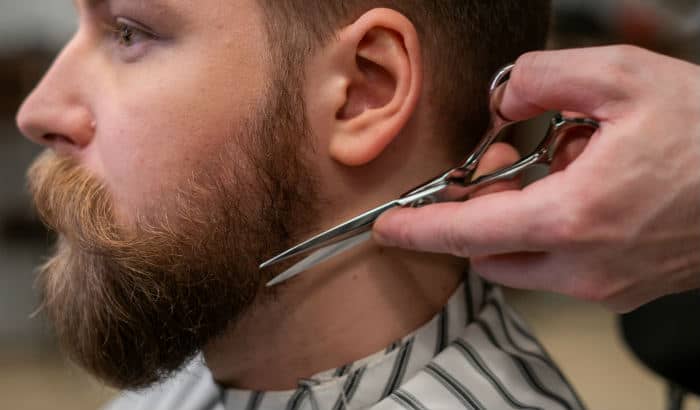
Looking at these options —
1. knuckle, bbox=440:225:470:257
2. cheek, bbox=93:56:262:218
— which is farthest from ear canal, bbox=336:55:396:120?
knuckle, bbox=440:225:470:257

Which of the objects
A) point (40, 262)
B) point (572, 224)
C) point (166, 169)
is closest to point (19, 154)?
point (40, 262)

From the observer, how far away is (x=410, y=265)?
3.01ft

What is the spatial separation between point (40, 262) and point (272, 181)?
213cm

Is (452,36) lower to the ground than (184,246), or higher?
higher

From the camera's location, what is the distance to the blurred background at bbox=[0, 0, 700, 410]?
2385mm

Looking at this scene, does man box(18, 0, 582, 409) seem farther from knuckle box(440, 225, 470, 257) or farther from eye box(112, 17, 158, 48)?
knuckle box(440, 225, 470, 257)

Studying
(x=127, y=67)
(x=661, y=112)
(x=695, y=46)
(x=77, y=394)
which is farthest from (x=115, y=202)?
(x=77, y=394)

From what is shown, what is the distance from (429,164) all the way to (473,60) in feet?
0.46

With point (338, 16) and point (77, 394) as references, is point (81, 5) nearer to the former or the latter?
point (338, 16)

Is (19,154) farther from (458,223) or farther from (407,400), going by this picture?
(458,223)

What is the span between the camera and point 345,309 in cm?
91

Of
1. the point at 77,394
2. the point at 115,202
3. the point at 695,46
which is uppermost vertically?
the point at 115,202

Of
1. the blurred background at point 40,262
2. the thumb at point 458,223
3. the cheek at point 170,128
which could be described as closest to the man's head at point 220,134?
the cheek at point 170,128

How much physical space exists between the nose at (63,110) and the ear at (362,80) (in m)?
0.28
